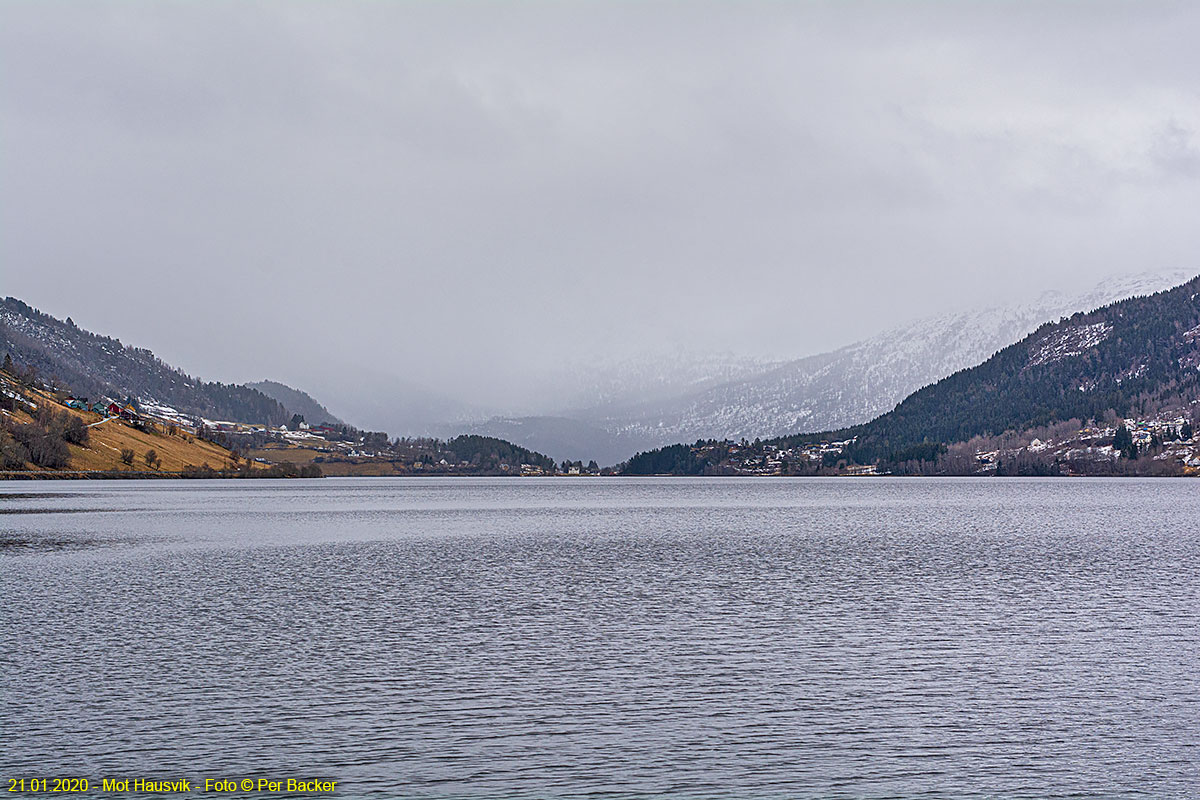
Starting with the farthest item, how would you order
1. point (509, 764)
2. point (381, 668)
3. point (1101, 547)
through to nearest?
point (1101, 547), point (381, 668), point (509, 764)

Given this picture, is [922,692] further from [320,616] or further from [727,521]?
[727,521]

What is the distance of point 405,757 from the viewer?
29.4m

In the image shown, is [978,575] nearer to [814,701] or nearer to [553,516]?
[814,701]

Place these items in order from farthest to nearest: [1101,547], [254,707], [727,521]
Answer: [727,521] → [1101,547] → [254,707]

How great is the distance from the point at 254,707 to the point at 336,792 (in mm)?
9792

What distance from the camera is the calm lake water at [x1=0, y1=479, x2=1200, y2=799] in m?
28.5

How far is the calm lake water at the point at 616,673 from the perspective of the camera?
28531 mm

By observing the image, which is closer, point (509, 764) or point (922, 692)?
point (509, 764)

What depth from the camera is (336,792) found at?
86.9 feet

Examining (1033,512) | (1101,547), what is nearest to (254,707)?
(1101,547)

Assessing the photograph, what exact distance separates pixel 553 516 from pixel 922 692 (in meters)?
129

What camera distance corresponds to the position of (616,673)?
40375 mm

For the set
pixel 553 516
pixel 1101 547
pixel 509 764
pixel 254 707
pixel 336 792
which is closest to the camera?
pixel 336 792

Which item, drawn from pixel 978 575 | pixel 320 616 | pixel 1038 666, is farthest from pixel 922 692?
pixel 978 575
